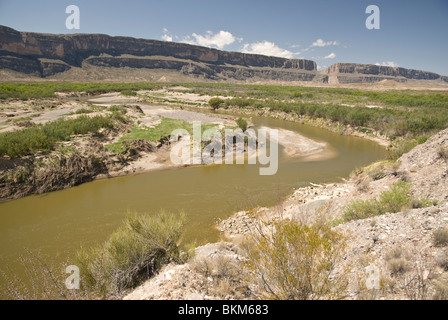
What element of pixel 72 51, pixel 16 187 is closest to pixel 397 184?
pixel 16 187

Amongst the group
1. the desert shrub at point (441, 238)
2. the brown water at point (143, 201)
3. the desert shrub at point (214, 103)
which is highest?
the desert shrub at point (214, 103)

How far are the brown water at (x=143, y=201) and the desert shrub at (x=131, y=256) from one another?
8.20 ft

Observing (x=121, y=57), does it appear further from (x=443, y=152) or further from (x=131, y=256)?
(x=443, y=152)

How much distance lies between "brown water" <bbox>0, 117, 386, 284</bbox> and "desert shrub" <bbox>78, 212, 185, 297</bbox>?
2.50 m

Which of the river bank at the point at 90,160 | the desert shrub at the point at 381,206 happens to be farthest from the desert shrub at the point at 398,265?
the river bank at the point at 90,160

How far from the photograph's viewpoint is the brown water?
8648 millimetres

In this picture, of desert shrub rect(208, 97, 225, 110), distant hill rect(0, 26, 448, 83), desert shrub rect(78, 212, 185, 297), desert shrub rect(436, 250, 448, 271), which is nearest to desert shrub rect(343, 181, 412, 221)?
desert shrub rect(436, 250, 448, 271)

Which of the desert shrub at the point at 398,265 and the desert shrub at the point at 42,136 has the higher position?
the desert shrub at the point at 42,136

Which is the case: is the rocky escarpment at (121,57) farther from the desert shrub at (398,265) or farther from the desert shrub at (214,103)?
the desert shrub at (398,265)

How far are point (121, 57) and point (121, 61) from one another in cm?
532

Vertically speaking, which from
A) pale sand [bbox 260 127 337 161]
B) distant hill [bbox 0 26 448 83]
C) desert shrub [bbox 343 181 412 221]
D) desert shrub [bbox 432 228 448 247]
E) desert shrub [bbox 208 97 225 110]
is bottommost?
desert shrub [bbox 343 181 412 221]

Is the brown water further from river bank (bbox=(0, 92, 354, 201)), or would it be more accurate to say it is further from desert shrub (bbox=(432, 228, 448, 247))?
desert shrub (bbox=(432, 228, 448, 247))

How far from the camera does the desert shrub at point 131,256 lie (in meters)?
4.76
